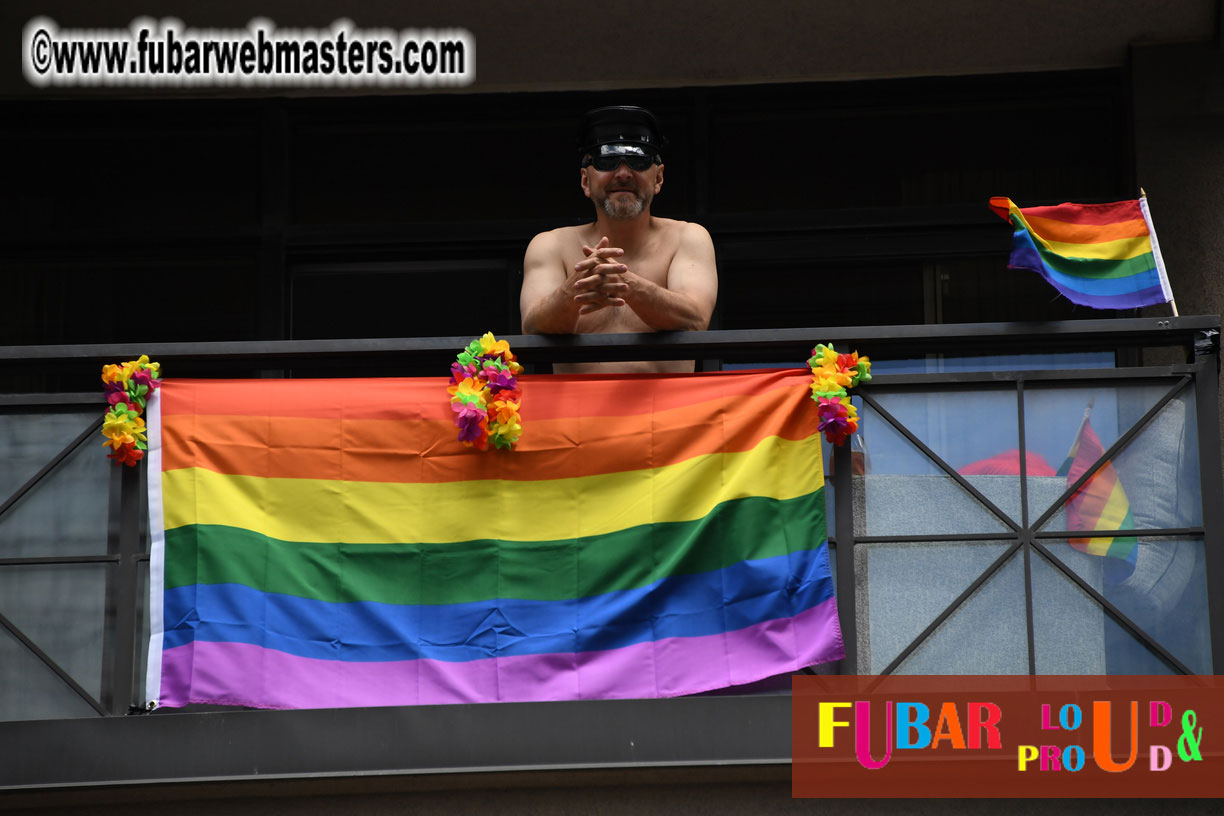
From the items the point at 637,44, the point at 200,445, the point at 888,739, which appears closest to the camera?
the point at 888,739

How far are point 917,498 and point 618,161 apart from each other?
1.71m

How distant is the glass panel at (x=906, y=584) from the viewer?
18.4 ft

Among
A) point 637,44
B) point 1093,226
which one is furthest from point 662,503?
point 637,44

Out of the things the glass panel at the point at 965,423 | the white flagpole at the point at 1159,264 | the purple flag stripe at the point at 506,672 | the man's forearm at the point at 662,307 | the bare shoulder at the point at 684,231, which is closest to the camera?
the purple flag stripe at the point at 506,672

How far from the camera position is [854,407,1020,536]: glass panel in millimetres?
5684

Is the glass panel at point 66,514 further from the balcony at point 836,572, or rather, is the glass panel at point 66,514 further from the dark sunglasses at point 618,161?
the dark sunglasses at point 618,161

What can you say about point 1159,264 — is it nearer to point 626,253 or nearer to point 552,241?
point 626,253

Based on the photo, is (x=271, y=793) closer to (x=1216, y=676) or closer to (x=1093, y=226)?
(x=1216, y=676)

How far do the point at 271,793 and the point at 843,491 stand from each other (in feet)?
7.60

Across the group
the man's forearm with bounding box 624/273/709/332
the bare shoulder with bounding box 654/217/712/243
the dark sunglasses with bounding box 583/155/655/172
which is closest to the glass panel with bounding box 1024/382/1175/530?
the man's forearm with bounding box 624/273/709/332

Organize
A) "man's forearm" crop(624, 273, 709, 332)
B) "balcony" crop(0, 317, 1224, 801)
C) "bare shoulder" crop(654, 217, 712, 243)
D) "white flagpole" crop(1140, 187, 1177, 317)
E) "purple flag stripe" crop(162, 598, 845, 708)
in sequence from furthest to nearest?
1. "bare shoulder" crop(654, 217, 712, 243)
2. "white flagpole" crop(1140, 187, 1177, 317)
3. "man's forearm" crop(624, 273, 709, 332)
4. "purple flag stripe" crop(162, 598, 845, 708)
5. "balcony" crop(0, 317, 1224, 801)

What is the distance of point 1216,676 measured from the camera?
17.9ft

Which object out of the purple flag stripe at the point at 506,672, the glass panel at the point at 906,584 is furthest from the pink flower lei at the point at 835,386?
the purple flag stripe at the point at 506,672

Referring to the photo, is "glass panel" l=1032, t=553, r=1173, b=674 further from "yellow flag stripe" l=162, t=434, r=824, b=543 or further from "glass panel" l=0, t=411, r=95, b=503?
"glass panel" l=0, t=411, r=95, b=503
